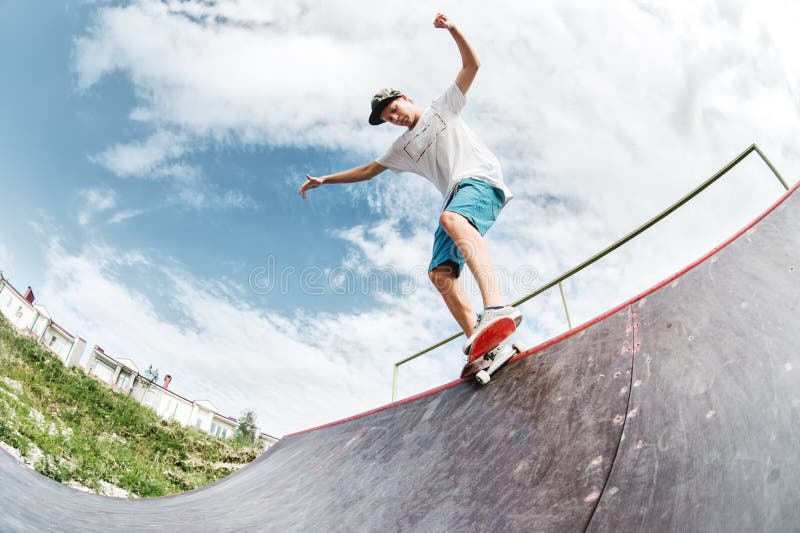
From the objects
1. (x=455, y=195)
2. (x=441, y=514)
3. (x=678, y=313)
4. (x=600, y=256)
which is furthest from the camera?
(x=600, y=256)

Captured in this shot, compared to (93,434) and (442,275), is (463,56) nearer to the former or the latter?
(442,275)

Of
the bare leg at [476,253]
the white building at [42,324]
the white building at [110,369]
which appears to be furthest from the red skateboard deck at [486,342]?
the white building at [42,324]

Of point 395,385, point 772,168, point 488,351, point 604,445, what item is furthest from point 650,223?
point 395,385

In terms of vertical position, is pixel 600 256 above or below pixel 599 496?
above

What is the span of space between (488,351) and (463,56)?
5.38 ft

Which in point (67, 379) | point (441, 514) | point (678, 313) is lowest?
point (441, 514)

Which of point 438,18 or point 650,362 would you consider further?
point 438,18

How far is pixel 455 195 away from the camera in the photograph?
249 cm

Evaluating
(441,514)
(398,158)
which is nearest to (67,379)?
(398,158)

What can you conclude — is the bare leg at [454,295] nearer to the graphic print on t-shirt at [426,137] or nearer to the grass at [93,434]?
the graphic print on t-shirt at [426,137]

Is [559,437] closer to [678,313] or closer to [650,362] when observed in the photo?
[650,362]

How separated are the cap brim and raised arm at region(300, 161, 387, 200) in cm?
35

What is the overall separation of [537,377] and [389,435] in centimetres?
86

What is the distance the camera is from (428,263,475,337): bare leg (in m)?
2.63
